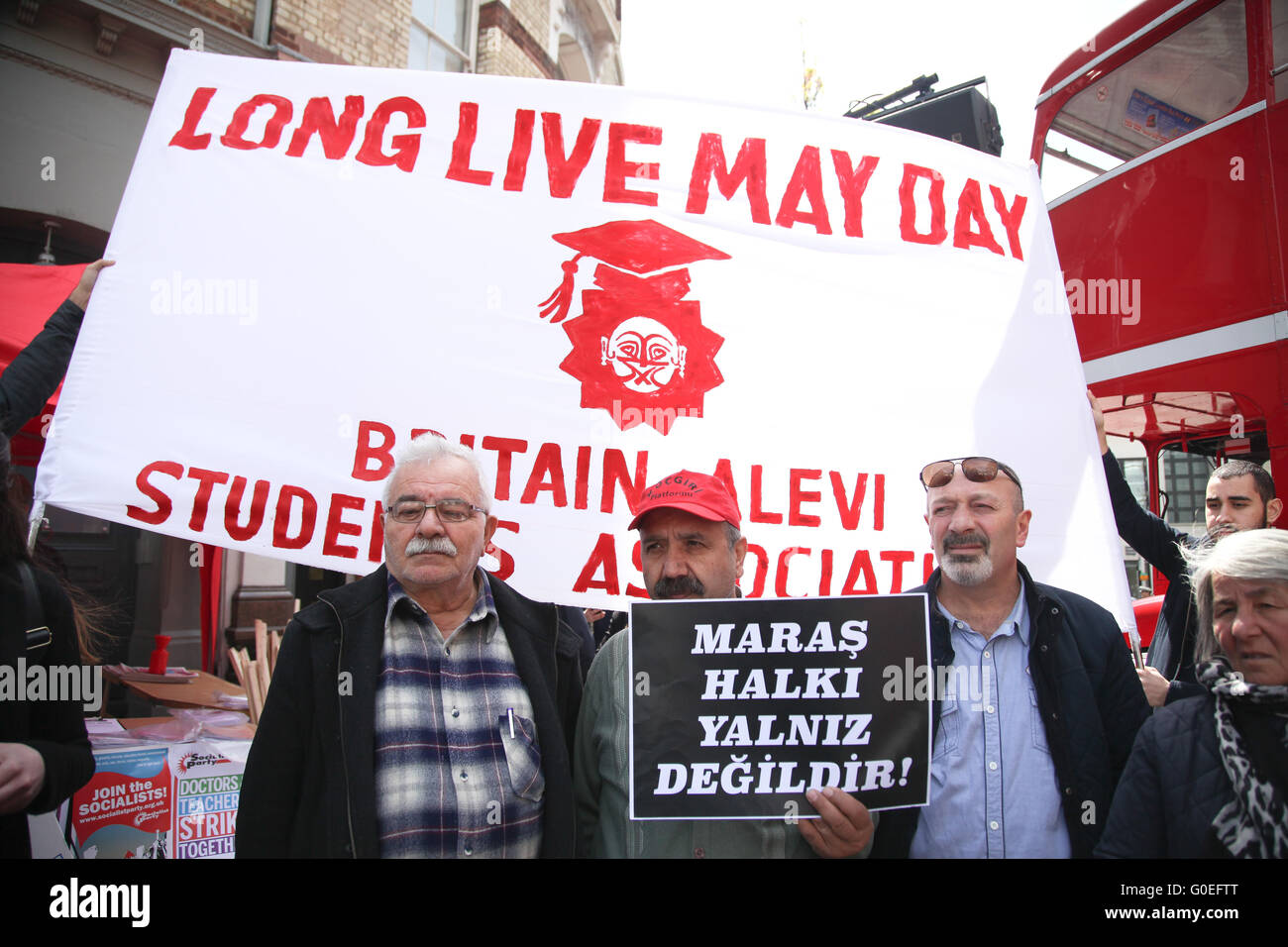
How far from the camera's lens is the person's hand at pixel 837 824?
1.58 meters

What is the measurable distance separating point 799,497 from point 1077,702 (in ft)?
3.51

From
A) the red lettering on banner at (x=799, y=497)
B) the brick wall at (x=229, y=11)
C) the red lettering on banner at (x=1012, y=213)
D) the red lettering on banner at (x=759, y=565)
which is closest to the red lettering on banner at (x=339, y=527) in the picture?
the red lettering on banner at (x=759, y=565)

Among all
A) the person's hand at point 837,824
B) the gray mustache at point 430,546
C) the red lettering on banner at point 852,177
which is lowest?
the person's hand at point 837,824

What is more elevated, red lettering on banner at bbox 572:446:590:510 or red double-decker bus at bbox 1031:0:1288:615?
red double-decker bus at bbox 1031:0:1288:615

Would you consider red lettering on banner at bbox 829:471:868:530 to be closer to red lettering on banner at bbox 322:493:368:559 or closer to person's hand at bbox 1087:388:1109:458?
person's hand at bbox 1087:388:1109:458

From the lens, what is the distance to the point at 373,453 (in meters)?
2.53

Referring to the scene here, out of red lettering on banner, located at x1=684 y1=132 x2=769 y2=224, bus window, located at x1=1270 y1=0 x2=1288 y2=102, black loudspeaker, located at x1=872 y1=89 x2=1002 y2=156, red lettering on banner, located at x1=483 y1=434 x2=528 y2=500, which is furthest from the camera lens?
black loudspeaker, located at x1=872 y1=89 x2=1002 y2=156

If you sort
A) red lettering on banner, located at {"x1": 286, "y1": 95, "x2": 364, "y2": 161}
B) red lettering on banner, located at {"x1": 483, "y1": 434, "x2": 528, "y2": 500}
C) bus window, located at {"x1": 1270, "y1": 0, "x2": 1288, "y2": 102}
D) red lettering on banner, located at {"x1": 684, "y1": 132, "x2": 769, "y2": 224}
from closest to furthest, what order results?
red lettering on banner, located at {"x1": 483, "y1": 434, "x2": 528, "y2": 500}, red lettering on banner, located at {"x1": 286, "y1": 95, "x2": 364, "y2": 161}, red lettering on banner, located at {"x1": 684, "y1": 132, "x2": 769, "y2": 224}, bus window, located at {"x1": 1270, "y1": 0, "x2": 1288, "y2": 102}

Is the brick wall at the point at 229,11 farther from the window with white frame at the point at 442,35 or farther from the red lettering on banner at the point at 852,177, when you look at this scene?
the red lettering on banner at the point at 852,177

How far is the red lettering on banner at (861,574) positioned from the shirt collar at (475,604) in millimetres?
1293

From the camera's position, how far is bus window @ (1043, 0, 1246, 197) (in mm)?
4254

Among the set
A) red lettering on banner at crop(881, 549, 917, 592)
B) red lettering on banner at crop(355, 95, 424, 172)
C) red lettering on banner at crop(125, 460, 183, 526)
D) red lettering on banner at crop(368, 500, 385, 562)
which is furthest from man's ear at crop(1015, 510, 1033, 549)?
red lettering on banner at crop(125, 460, 183, 526)

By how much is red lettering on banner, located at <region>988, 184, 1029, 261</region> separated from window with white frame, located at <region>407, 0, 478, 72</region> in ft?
28.9

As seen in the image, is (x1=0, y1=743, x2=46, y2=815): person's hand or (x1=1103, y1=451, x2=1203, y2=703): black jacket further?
(x1=1103, y1=451, x2=1203, y2=703): black jacket
